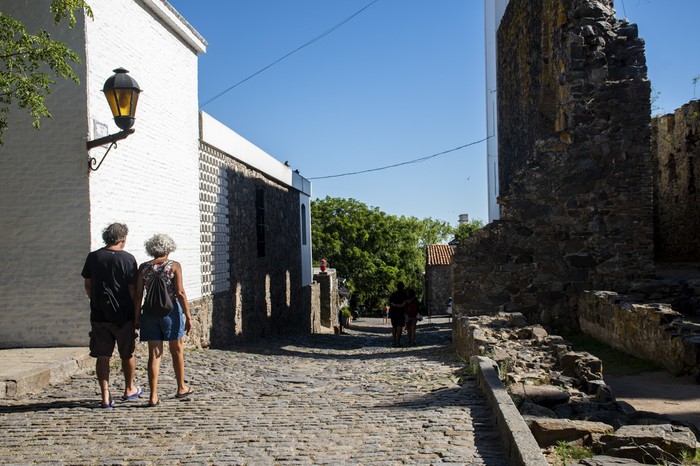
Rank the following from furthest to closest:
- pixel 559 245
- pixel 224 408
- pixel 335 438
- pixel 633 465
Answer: pixel 559 245, pixel 224 408, pixel 335 438, pixel 633 465

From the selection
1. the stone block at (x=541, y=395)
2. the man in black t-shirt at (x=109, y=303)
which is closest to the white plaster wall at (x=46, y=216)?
the man in black t-shirt at (x=109, y=303)

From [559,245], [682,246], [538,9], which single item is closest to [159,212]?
[559,245]

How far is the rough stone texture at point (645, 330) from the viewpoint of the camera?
7285mm

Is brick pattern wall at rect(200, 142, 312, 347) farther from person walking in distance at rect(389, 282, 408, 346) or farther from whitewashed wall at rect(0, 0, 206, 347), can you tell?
whitewashed wall at rect(0, 0, 206, 347)


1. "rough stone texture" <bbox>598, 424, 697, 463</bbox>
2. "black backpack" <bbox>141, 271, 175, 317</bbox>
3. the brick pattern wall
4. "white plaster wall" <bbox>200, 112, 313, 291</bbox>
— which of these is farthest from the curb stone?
"white plaster wall" <bbox>200, 112, 313, 291</bbox>

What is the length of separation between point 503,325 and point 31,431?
6.44m

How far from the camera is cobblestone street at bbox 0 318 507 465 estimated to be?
14.7 feet

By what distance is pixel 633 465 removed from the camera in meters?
4.09

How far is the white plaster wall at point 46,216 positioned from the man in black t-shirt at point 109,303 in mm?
2213

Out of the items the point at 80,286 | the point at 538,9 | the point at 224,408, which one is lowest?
the point at 224,408

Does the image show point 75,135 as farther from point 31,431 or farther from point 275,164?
point 275,164

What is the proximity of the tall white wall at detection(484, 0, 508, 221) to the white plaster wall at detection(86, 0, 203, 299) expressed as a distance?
14277 millimetres

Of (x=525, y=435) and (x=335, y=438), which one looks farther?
(x=335, y=438)

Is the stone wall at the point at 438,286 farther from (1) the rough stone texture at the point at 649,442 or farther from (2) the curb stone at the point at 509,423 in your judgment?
(1) the rough stone texture at the point at 649,442
